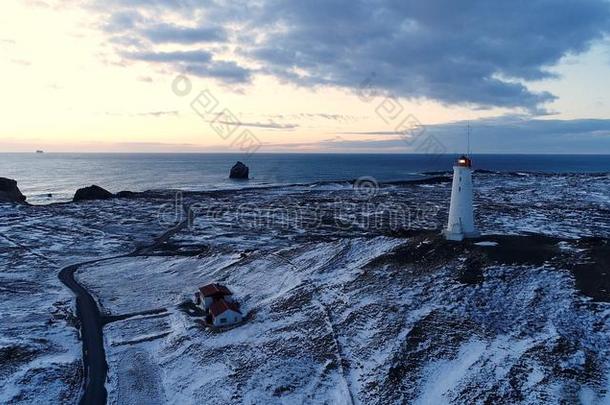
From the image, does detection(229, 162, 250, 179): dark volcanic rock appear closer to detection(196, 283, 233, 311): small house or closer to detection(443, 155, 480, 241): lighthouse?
detection(443, 155, 480, 241): lighthouse

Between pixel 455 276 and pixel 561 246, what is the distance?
12.6 m

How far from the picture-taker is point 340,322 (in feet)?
101

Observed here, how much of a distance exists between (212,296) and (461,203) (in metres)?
23.5

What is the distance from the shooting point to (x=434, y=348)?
26.0 meters

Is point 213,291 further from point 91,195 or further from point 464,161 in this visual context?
point 91,195

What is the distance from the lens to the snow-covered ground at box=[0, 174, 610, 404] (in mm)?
23812

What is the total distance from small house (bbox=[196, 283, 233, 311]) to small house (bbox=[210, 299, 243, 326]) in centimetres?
180

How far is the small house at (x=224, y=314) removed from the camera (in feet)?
107

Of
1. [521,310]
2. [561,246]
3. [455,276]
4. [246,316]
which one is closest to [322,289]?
[246,316]

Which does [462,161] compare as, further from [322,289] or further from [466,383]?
[466,383]

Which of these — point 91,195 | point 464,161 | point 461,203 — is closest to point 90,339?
point 461,203

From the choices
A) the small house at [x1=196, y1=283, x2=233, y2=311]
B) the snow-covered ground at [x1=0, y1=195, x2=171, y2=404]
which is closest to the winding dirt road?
the snow-covered ground at [x1=0, y1=195, x2=171, y2=404]

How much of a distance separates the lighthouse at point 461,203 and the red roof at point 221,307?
20.7 meters

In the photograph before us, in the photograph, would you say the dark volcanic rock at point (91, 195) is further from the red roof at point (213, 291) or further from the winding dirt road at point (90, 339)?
the red roof at point (213, 291)
